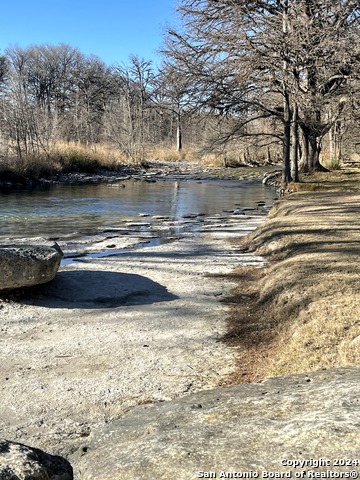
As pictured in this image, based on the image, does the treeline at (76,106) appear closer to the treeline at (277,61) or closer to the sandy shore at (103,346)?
the treeline at (277,61)

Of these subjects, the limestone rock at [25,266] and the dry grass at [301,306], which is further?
the limestone rock at [25,266]

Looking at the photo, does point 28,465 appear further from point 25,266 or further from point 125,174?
point 125,174

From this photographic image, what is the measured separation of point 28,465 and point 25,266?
4.93 m

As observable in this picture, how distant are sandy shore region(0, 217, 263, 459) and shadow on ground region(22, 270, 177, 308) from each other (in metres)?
0.01

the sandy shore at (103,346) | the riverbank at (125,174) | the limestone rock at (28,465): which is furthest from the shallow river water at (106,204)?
the limestone rock at (28,465)

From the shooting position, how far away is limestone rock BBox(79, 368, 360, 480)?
7.29 feet

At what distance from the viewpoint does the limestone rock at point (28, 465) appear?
2.27 metres

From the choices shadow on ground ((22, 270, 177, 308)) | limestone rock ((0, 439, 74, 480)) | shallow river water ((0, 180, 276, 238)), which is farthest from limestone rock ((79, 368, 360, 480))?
shallow river water ((0, 180, 276, 238))

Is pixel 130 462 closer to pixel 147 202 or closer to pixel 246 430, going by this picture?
pixel 246 430

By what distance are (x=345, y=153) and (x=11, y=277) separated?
39476mm

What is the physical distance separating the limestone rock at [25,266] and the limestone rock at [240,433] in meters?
4.24

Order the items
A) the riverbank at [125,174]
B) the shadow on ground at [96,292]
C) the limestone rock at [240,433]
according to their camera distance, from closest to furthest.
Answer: the limestone rock at [240,433] → the shadow on ground at [96,292] → the riverbank at [125,174]

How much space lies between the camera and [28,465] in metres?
2.35

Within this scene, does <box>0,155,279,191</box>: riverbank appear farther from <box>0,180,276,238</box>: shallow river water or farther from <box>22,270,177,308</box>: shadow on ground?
<box>22,270,177,308</box>: shadow on ground
